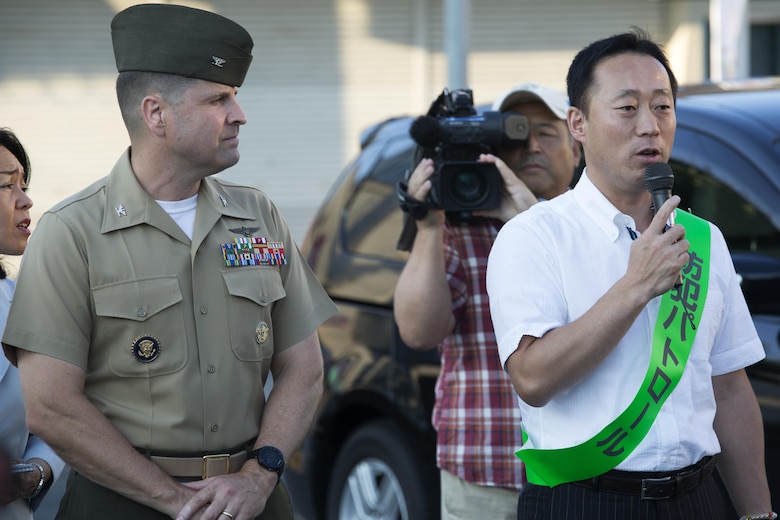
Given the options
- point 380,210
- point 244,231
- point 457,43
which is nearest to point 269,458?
point 244,231

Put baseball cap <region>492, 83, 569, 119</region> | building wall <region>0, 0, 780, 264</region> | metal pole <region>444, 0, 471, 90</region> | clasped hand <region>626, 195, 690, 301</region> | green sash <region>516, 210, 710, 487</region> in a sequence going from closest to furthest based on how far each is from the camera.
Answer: clasped hand <region>626, 195, 690, 301</region> → green sash <region>516, 210, 710, 487</region> → baseball cap <region>492, 83, 569, 119</region> → metal pole <region>444, 0, 471, 90</region> → building wall <region>0, 0, 780, 264</region>

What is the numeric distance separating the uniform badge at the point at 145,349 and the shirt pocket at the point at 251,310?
180mm

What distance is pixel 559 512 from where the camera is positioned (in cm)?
250

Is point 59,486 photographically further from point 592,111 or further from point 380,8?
point 380,8

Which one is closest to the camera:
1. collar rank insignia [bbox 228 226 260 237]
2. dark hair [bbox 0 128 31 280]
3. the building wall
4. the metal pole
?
collar rank insignia [bbox 228 226 260 237]

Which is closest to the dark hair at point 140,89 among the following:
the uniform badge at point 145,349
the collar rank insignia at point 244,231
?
the collar rank insignia at point 244,231

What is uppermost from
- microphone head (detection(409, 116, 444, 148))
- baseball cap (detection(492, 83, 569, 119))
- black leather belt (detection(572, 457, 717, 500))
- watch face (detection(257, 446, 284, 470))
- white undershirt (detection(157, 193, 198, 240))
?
baseball cap (detection(492, 83, 569, 119))

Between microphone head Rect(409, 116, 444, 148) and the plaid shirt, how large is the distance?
0.28 metres

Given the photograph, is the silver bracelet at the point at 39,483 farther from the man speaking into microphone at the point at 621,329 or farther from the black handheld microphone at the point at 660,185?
the black handheld microphone at the point at 660,185

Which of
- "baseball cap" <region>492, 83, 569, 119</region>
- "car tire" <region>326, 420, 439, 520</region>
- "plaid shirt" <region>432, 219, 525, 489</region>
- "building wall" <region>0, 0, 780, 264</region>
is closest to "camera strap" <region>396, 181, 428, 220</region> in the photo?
"plaid shirt" <region>432, 219, 525, 489</region>

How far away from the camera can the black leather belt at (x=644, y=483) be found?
244cm

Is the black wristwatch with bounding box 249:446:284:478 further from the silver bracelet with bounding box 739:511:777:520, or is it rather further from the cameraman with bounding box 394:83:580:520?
the silver bracelet with bounding box 739:511:777:520

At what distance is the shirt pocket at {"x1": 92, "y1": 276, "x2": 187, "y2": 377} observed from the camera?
2.54m

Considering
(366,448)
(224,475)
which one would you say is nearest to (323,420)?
(366,448)
